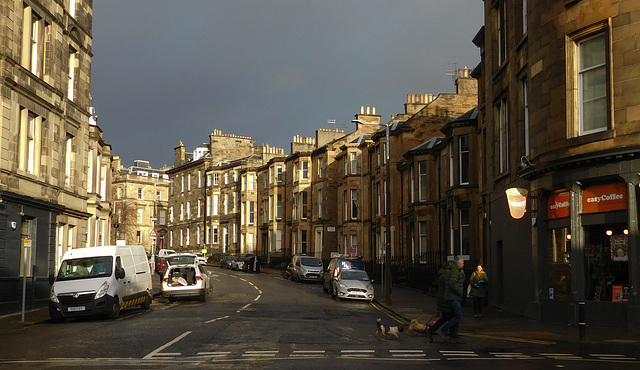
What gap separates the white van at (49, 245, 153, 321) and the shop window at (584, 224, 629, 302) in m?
14.0

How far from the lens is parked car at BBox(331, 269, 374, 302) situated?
103 feet

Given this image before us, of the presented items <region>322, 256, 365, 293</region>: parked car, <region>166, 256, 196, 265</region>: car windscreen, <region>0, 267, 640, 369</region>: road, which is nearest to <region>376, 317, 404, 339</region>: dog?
<region>0, 267, 640, 369</region>: road

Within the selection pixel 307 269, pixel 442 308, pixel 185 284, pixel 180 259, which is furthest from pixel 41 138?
pixel 307 269

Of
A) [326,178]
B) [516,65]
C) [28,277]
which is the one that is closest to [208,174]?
[326,178]

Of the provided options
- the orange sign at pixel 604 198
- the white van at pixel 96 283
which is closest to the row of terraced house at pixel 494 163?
the orange sign at pixel 604 198

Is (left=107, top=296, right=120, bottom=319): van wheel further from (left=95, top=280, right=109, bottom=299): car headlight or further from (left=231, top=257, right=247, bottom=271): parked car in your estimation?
(left=231, top=257, right=247, bottom=271): parked car

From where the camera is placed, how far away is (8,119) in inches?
962

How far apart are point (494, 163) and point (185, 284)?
44.5ft

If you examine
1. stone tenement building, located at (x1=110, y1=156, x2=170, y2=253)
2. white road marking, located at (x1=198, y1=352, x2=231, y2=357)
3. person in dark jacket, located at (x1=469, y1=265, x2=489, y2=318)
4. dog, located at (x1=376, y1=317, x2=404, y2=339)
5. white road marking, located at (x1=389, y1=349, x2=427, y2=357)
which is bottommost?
white road marking, located at (x1=389, y1=349, x2=427, y2=357)

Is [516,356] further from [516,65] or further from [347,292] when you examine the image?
[347,292]

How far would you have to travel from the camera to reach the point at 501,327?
63.7ft

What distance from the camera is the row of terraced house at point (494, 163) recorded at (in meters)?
18.2

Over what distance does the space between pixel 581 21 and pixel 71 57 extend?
2315 centimetres

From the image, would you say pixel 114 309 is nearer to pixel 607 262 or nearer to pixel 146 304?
pixel 146 304
